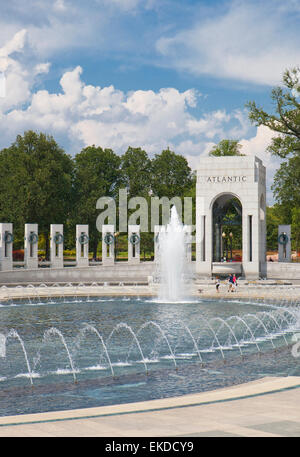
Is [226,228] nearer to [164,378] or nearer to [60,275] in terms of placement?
[60,275]

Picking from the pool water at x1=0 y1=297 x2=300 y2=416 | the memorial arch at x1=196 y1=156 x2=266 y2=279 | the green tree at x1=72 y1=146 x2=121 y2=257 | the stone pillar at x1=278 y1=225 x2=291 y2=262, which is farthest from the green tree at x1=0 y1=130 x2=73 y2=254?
the pool water at x1=0 y1=297 x2=300 y2=416

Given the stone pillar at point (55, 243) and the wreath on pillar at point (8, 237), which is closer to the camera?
the wreath on pillar at point (8, 237)

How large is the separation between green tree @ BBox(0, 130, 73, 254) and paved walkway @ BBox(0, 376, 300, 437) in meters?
53.4

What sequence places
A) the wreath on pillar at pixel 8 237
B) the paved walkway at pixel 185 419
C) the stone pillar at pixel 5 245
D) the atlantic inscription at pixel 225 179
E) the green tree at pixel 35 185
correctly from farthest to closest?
the green tree at pixel 35 185, the atlantic inscription at pixel 225 179, the wreath on pillar at pixel 8 237, the stone pillar at pixel 5 245, the paved walkway at pixel 185 419

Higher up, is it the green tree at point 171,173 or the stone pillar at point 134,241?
the green tree at point 171,173

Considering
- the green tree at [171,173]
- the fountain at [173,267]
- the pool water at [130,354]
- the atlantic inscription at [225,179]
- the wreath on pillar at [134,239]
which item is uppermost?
the green tree at [171,173]

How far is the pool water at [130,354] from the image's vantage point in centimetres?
1268

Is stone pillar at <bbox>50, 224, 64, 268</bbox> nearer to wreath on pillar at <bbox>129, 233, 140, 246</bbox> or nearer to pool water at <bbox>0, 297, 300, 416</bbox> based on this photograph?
wreath on pillar at <bbox>129, 233, 140, 246</bbox>

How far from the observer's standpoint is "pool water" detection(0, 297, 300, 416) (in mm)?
12680

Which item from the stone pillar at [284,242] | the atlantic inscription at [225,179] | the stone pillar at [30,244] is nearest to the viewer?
the atlantic inscription at [225,179]

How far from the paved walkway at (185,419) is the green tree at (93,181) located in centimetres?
5824

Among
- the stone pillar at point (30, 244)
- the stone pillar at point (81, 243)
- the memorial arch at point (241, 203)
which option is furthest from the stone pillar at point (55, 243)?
the memorial arch at point (241, 203)

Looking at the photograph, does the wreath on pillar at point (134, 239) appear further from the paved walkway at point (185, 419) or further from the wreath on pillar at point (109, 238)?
the paved walkway at point (185, 419)
